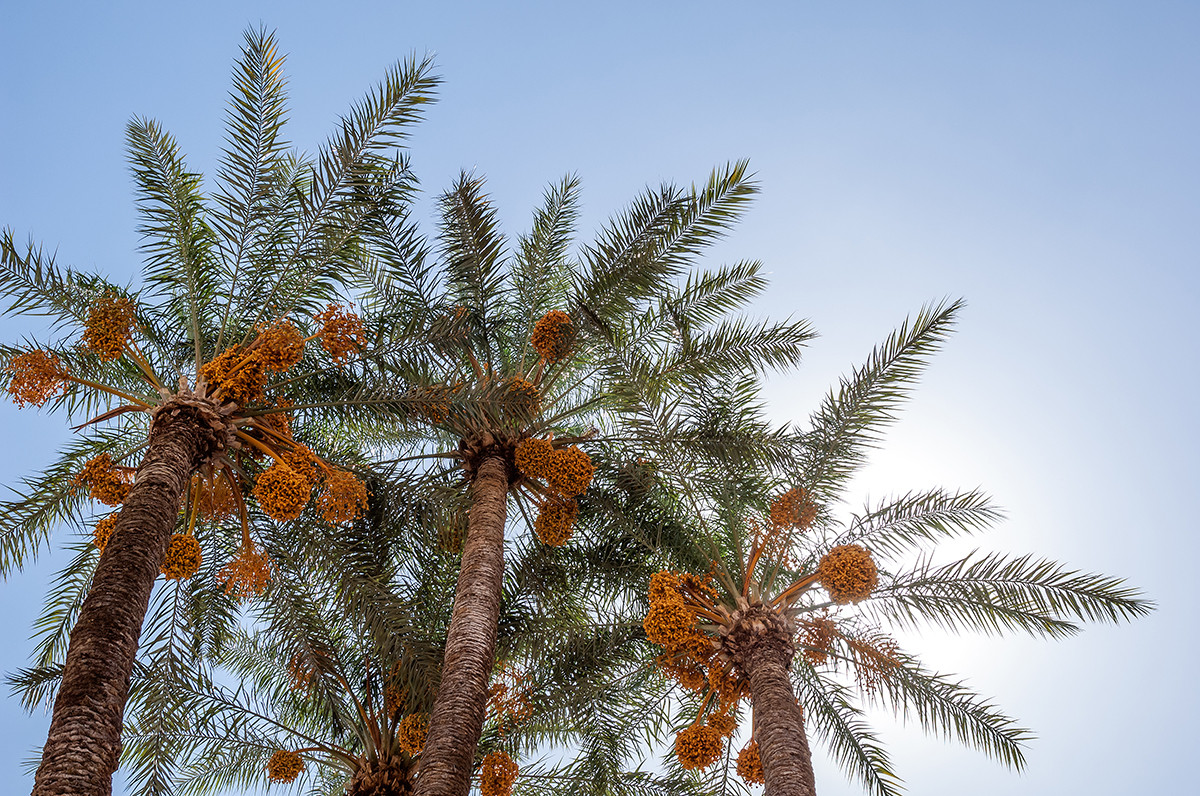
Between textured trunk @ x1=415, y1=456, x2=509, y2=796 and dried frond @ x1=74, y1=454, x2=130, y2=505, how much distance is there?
3.24m

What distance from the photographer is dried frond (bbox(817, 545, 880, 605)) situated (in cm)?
947

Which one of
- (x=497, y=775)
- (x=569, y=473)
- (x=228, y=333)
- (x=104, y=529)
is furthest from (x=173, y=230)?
(x=497, y=775)

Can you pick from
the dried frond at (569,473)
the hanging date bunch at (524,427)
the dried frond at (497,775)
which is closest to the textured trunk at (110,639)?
the hanging date bunch at (524,427)

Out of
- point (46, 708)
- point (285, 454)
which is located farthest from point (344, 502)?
point (46, 708)

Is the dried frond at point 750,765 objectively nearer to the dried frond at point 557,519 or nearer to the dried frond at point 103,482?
the dried frond at point 557,519

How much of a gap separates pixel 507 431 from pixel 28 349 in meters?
4.60

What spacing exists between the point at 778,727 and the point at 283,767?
532cm

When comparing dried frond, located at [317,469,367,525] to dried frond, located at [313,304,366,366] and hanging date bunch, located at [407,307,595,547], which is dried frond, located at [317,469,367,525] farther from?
dried frond, located at [313,304,366,366]

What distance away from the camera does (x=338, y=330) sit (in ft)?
32.0

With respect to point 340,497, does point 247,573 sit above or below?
below

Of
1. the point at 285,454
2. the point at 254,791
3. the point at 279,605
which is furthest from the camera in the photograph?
the point at 254,791

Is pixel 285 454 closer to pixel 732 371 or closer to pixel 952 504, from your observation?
pixel 732 371

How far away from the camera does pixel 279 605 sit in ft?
33.1

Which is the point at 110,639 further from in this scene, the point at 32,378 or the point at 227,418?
the point at 32,378
